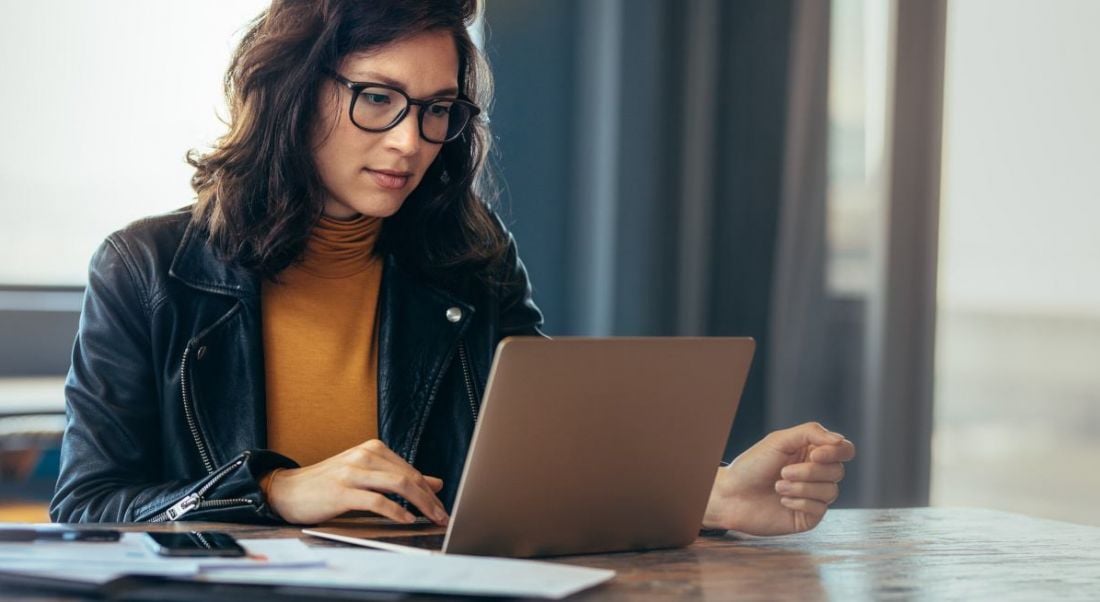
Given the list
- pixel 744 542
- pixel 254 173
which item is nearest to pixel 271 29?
pixel 254 173

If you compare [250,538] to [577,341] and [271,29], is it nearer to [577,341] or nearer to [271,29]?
[577,341]

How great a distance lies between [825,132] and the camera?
130 inches

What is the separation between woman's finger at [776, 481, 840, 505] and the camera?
4.43ft

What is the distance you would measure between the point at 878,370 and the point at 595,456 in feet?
7.00

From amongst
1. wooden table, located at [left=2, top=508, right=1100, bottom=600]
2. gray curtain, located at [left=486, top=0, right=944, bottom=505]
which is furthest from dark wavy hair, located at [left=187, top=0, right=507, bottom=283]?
gray curtain, located at [left=486, top=0, right=944, bottom=505]

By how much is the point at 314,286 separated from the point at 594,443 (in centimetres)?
81

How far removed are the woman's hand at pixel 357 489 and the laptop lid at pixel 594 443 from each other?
156mm

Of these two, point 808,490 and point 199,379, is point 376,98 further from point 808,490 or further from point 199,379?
point 808,490

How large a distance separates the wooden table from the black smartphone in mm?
110

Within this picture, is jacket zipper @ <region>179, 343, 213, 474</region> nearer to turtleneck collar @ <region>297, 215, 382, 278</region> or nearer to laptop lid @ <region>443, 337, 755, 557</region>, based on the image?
turtleneck collar @ <region>297, 215, 382, 278</region>

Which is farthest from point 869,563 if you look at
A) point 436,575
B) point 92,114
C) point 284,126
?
point 92,114

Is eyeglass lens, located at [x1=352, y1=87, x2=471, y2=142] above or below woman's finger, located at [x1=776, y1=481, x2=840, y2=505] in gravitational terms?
above

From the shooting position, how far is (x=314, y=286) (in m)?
1.83

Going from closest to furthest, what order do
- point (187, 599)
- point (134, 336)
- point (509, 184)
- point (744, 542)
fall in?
point (187, 599), point (744, 542), point (134, 336), point (509, 184)
